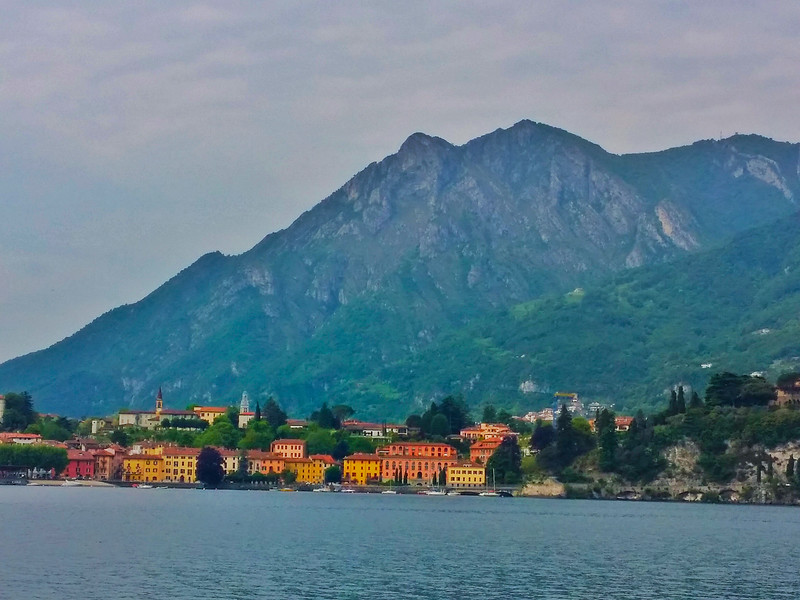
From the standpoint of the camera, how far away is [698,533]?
11138 centimetres

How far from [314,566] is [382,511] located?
63.5 meters

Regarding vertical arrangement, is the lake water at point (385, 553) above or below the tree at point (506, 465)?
below

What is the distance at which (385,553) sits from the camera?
86.8 metres

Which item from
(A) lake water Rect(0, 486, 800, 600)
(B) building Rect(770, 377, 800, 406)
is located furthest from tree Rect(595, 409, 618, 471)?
(A) lake water Rect(0, 486, 800, 600)

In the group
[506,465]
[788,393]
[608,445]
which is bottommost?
[506,465]

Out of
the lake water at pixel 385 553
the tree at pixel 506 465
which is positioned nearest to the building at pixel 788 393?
the lake water at pixel 385 553

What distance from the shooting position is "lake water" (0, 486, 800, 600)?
6831 centimetres

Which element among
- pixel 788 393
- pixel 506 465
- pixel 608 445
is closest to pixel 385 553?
pixel 608 445

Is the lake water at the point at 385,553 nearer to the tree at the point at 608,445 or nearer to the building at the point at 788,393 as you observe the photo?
the tree at the point at 608,445

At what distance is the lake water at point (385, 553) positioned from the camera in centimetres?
6831

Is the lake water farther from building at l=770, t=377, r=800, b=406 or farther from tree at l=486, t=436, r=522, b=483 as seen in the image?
tree at l=486, t=436, r=522, b=483

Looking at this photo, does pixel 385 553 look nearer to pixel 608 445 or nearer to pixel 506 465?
pixel 608 445

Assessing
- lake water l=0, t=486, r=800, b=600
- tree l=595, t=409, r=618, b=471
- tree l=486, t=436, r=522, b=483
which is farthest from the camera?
tree l=486, t=436, r=522, b=483

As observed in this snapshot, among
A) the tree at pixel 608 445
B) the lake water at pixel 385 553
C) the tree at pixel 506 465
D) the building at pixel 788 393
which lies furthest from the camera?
the tree at pixel 506 465
